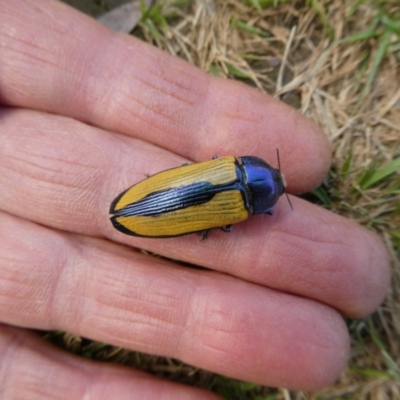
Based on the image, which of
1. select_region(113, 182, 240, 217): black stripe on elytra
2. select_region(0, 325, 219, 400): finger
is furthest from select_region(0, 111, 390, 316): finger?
select_region(0, 325, 219, 400): finger

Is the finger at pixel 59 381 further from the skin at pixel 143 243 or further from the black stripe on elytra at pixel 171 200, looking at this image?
the black stripe on elytra at pixel 171 200

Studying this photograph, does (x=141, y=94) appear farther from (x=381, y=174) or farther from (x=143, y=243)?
(x=381, y=174)

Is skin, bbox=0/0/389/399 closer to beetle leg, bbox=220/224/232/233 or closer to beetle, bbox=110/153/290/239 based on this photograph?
beetle leg, bbox=220/224/232/233

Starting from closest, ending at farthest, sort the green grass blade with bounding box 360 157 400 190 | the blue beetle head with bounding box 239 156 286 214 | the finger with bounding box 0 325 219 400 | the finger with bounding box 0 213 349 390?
the blue beetle head with bounding box 239 156 286 214 < the finger with bounding box 0 213 349 390 < the finger with bounding box 0 325 219 400 < the green grass blade with bounding box 360 157 400 190

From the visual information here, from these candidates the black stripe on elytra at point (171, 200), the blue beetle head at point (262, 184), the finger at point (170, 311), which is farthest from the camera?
the finger at point (170, 311)

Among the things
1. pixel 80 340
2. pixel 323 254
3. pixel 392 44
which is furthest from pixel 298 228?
pixel 80 340

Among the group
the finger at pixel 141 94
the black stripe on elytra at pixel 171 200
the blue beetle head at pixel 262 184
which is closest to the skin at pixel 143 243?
the finger at pixel 141 94
